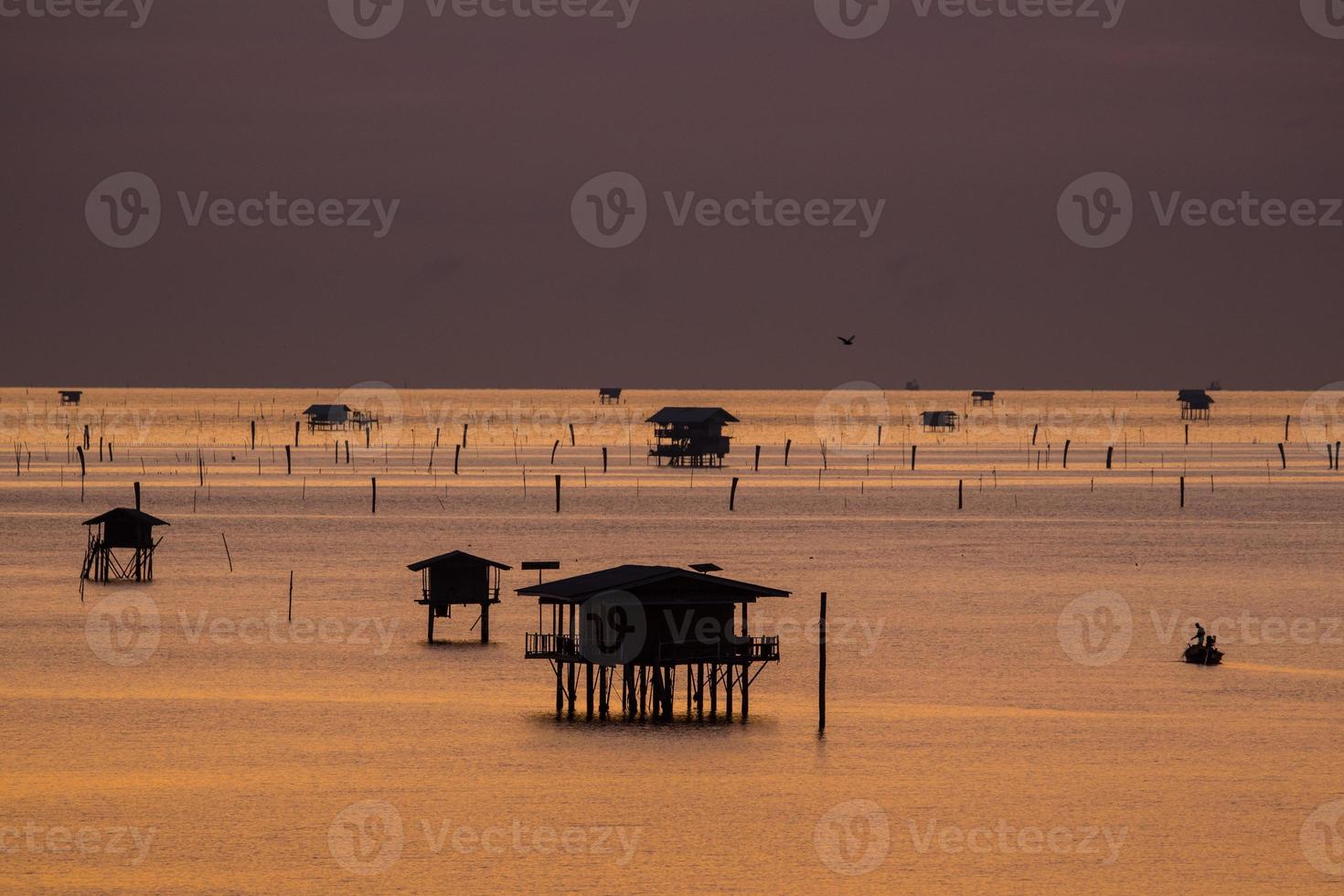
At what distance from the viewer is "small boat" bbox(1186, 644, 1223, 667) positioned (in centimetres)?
6009

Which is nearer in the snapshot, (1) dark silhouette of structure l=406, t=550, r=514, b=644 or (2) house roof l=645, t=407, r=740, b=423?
(1) dark silhouette of structure l=406, t=550, r=514, b=644

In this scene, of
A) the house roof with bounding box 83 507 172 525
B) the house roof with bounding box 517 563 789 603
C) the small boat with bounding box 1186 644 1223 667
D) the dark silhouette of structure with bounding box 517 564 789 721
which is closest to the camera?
the house roof with bounding box 517 563 789 603

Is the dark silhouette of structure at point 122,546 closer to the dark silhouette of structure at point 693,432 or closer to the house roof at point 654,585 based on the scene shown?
the house roof at point 654,585

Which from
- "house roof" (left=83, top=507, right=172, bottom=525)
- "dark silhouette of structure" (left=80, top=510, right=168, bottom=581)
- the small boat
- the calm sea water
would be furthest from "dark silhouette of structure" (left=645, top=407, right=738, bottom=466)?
the small boat

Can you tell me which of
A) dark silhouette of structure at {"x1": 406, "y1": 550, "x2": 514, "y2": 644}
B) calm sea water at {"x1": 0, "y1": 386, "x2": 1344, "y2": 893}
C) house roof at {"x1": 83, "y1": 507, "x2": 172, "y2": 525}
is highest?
house roof at {"x1": 83, "y1": 507, "x2": 172, "y2": 525}

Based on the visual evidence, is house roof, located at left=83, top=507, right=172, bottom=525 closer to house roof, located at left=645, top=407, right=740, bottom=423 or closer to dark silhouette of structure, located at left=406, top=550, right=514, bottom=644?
dark silhouette of structure, located at left=406, top=550, right=514, bottom=644

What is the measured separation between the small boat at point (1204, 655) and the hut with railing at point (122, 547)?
40821 millimetres

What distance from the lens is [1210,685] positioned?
56719 millimetres

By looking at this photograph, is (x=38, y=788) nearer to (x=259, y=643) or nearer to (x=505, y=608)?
(x=259, y=643)

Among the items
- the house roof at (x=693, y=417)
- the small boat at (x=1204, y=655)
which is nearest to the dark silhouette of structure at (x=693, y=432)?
the house roof at (x=693, y=417)

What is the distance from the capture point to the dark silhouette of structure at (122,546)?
7688cm

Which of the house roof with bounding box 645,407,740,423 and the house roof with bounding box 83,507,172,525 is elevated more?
the house roof with bounding box 645,407,740,423

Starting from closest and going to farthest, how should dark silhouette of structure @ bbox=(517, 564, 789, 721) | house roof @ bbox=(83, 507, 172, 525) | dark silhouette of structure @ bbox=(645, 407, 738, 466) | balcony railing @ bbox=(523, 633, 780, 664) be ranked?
dark silhouette of structure @ bbox=(517, 564, 789, 721), balcony railing @ bbox=(523, 633, 780, 664), house roof @ bbox=(83, 507, 172, 525), dark silhouette of structure @ bbox=(645, 407, 738, 466)

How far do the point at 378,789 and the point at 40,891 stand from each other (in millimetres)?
9029
